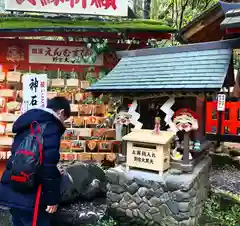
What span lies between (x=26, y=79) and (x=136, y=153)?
2.72 meters

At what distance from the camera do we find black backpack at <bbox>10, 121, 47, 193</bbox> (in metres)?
3.36

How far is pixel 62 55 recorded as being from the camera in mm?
7215

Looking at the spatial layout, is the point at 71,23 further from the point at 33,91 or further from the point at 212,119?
the point at 212,119

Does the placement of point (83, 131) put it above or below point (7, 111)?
below

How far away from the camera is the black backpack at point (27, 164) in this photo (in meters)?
3.36

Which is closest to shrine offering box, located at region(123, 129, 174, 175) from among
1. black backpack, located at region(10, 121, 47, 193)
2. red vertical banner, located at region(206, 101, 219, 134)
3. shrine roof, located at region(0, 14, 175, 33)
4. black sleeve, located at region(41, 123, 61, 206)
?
black sleeve, located at region(41, 123, 61, 206)

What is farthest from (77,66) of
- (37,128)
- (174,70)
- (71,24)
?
(37,128)

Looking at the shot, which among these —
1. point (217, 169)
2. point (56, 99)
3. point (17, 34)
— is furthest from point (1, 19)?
point (217, 169)

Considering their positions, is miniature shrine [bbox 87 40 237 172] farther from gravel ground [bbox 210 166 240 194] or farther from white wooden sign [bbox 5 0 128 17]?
gravel ground [bbox 210 166 240 194]

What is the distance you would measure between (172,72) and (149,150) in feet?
4.53

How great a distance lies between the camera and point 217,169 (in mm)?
9367

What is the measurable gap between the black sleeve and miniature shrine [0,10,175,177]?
359cm

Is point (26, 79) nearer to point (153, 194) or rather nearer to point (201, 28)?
point (153, 194)

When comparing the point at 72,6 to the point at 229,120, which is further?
the point at 229,120
